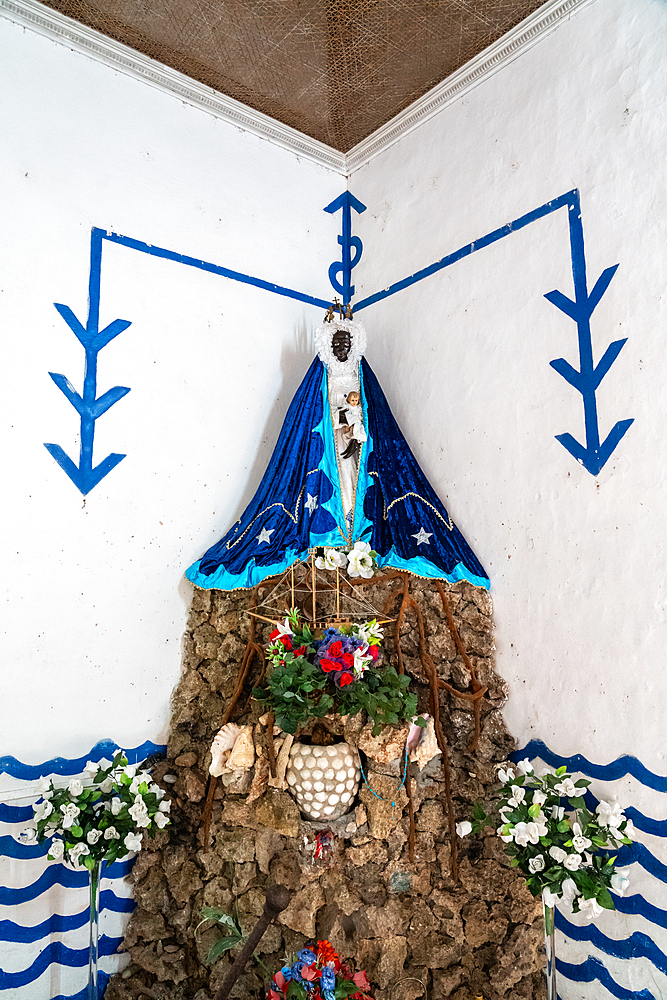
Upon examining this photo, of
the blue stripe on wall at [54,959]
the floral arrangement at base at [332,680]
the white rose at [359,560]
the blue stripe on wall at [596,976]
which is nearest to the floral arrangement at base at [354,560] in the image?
the white rose at [359,560]

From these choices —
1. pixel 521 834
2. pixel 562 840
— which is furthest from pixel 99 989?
pixel 562 840

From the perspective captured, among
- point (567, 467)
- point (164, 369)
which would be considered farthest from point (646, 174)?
point (164, 369)

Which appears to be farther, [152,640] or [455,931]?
[152,640]

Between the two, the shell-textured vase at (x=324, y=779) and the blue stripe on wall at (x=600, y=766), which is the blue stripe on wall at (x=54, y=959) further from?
the blue stripe on wall at (x=600, y=766)

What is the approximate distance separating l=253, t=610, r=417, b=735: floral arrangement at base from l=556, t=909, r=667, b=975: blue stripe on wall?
36.4 inches

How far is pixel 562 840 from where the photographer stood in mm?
2158

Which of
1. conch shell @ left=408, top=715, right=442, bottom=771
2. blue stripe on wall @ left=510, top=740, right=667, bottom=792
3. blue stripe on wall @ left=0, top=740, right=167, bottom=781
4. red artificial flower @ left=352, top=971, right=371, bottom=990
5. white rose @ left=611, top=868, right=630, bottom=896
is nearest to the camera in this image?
white rose @ left=611, top=868, right=630, bottom=896

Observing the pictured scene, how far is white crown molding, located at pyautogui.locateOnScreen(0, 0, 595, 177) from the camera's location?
9.58 ft

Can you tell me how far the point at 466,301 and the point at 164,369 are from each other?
4.72 ft

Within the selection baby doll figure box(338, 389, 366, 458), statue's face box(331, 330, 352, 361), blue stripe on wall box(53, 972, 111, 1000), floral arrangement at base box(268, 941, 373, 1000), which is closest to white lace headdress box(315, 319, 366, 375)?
statue's face box(331, 330, 352, 361)

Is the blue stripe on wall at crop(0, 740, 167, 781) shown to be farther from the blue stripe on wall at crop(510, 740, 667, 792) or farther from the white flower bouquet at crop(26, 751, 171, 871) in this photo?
the blue stripe on wall at crop(510, 740, 667, 792)

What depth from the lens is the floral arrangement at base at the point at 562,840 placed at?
2062 millimetres

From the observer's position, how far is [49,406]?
111 inches

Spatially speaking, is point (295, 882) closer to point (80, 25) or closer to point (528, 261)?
point (528, 261)
